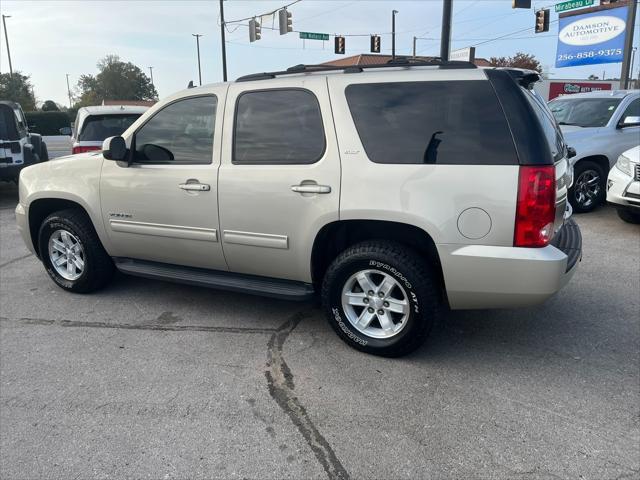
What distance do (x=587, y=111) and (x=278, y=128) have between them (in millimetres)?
7132

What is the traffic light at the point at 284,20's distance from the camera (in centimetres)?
2205

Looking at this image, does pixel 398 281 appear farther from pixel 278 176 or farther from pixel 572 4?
pixel 572 4

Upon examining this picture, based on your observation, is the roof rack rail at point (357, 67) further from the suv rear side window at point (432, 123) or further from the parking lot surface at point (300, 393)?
the parking lot surface at point (300, 393)

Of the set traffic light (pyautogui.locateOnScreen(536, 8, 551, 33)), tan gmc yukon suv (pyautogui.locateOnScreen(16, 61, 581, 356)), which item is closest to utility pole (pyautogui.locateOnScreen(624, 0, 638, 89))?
traffic light (pyautogui.locateOnScreen(536, 8, 551, 33))

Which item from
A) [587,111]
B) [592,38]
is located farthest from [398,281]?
[592,38]

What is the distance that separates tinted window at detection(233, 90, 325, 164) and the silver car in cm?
598

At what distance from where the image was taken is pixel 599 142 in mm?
8180

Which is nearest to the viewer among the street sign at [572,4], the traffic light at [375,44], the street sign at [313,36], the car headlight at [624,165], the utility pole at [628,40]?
the car headlight at [624,165]

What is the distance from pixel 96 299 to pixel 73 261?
0.44 meters

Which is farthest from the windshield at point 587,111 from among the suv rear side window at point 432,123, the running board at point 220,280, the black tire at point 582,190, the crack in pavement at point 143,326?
the crack in pavement at point 143,326

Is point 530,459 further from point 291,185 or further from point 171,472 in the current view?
point 291,185

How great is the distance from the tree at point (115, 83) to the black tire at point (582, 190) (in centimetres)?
7830

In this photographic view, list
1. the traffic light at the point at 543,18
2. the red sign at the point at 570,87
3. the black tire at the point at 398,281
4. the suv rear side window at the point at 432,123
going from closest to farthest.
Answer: the suv rear side window at the point at 432,123
the black tire at the point at 398,281
the traffic light at the point at 543,18
the red sign at the point at 570,87

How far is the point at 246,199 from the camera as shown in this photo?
3.79 meters
